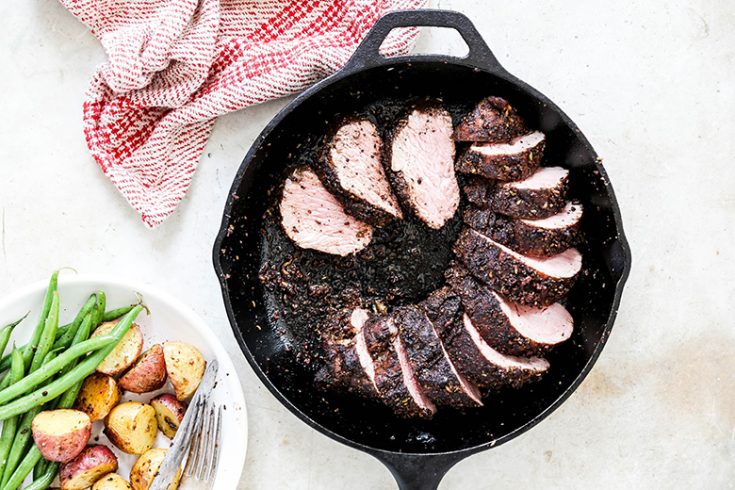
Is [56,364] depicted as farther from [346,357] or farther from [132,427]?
[346,357]

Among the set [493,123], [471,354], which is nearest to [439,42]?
[493,123]

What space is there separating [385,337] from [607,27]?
1.43 m

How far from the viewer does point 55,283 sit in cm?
265

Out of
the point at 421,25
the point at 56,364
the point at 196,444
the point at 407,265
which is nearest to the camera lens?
the point at 421,25

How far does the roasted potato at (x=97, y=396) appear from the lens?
268 centimetres

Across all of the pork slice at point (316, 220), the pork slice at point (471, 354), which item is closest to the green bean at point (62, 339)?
the pork slice at point (316, 220)

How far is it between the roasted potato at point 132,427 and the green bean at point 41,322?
352mm

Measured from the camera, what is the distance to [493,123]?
8.73 ft

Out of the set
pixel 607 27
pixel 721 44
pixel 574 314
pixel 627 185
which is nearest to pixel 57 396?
pixel 574 314

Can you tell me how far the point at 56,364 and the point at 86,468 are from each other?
0.38m

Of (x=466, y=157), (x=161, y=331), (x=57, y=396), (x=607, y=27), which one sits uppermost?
(x=607, y=27)

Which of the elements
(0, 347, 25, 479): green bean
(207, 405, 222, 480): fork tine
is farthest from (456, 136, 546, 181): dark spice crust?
(0, 347, 25, 479): green bean

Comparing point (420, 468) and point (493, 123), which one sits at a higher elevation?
point (493, 123)

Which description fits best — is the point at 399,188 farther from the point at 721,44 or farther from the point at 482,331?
the point at 721,44
